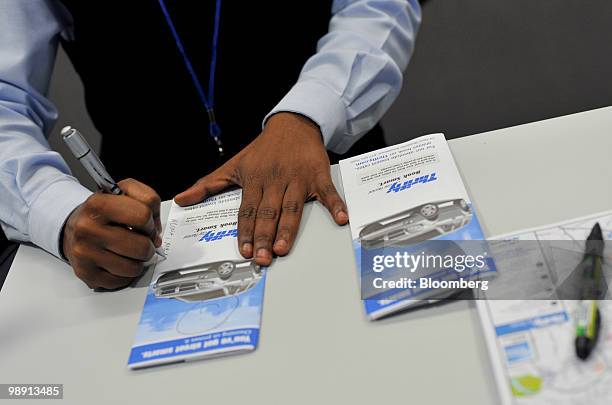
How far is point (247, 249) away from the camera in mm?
612

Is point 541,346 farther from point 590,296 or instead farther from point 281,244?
point 281,244

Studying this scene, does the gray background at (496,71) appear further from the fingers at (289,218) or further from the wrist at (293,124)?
the fingers at (289,218)

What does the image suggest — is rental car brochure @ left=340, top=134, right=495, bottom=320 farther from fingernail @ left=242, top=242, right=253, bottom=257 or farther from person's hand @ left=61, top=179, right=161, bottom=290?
person's hand @ left=61, top=179, right=161, bottom=290

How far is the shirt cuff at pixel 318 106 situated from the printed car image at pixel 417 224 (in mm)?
237

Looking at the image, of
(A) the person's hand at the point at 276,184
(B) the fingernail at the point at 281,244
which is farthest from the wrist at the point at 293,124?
(B) the fingernail at the point at 281,244

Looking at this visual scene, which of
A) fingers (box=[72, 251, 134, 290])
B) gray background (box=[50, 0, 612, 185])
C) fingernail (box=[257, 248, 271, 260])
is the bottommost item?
gray background (box=[50, 0, 612, 185])

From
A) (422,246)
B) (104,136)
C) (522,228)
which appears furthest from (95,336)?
(104,136)

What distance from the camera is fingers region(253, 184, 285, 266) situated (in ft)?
1.98

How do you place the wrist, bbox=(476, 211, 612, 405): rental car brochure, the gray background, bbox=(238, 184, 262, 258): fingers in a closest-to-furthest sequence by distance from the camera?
bbox=(476, 211, 612, 405): rental car brochure < bbox=(238, 184, 262, 258): fingers < the wrist < the gray background

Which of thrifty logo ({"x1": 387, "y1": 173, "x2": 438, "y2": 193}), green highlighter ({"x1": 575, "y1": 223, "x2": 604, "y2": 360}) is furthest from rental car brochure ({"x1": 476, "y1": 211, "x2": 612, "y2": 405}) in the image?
thrifty logo ({"x1": 387, "y1": 173, "x2": 438, "y2": 193})

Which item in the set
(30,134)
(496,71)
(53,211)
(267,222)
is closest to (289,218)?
(267,222)

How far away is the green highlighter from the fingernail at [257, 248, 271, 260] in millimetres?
311

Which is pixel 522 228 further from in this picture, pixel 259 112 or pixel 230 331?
pixel 259 112

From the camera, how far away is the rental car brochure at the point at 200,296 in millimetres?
521
